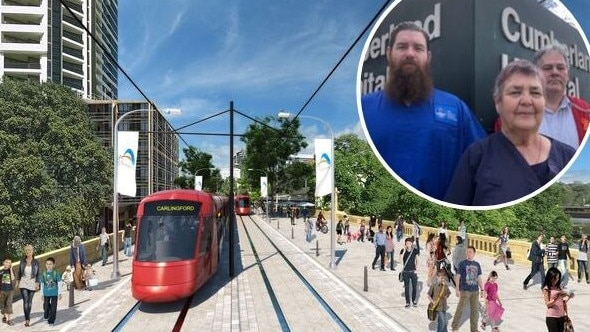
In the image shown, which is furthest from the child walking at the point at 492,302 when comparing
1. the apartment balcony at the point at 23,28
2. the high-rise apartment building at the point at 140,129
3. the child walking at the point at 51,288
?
the apartment balcony at the point at 23,28

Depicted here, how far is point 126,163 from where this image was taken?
1808 cm

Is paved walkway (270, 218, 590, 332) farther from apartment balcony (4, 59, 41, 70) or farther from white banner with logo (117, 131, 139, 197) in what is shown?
apartment balcony (4, 59, 41, 70)

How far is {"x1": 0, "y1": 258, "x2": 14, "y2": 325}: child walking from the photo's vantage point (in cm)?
1088

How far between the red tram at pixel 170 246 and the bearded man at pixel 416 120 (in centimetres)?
690

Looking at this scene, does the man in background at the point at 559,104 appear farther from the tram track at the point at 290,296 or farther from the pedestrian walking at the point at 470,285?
the tram track at the point at 290,296

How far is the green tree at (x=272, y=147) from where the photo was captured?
6781 cm

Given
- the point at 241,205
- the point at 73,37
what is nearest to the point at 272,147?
the point at 241,205

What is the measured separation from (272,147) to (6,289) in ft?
188

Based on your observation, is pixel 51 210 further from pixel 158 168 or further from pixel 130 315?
pixel 158 168

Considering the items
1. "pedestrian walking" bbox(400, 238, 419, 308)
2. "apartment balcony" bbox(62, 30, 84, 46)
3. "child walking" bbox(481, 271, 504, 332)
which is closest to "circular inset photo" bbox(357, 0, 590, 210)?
"pedestrian walking" bbox(400, 238, 419, 308)

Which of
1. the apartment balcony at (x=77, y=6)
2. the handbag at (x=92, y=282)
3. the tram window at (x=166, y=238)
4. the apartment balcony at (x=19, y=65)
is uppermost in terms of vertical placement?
the apartment balcony at (x=77, y=6)

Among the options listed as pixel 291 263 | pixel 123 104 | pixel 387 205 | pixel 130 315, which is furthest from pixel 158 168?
pixel 130 315

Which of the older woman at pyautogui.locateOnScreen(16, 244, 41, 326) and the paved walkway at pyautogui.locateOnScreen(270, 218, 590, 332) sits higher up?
the older woman at pyautogui.locateOnScreen(16, 244, 41, 326)

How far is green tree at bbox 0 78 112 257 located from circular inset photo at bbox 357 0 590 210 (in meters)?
25.4
